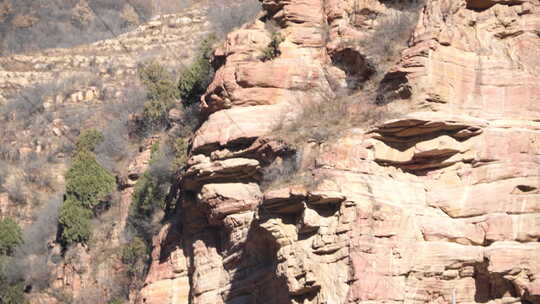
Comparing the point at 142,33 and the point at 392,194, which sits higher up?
the point at 392,194

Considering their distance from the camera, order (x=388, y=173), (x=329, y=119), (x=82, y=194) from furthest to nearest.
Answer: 1. (x=82, y=194)
2. (x=329, y=119)
3. (x=388, y=173)

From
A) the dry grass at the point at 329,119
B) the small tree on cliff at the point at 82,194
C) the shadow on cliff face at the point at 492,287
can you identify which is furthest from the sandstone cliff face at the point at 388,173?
the small tree on cliff at the point at 82,194

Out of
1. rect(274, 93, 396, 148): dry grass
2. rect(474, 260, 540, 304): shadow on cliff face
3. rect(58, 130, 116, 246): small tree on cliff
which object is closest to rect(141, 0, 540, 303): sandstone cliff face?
rect(474, 260, 540, 304): shadow on cliff face

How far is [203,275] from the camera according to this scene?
32438 mm

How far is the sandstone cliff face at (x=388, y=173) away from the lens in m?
26.4

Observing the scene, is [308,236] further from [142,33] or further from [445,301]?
[142,33]

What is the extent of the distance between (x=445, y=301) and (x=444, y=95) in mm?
5338

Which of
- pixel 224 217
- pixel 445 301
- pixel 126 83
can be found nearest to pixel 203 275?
pixel 224 217

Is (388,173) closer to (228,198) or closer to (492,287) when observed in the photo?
(492,287)

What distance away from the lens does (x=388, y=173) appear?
1104 inches

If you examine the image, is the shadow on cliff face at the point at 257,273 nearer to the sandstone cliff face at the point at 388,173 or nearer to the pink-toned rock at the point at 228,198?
the sandstone cliff face at the point at 388,173

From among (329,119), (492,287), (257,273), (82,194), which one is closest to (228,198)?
(257,273)

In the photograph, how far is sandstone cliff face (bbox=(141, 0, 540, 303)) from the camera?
26.4 meters

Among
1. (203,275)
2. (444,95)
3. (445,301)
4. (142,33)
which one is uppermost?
(444,95)
